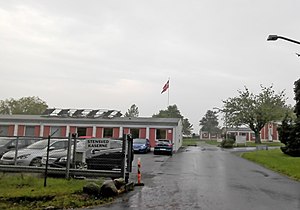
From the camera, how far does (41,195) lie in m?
10.2

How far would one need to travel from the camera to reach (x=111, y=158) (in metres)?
13.7

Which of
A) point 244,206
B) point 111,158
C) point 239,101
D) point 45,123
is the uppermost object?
point 239,101

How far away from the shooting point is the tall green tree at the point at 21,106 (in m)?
83.5

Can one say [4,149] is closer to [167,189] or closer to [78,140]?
[78,140]

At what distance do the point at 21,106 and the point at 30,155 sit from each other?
73.5m

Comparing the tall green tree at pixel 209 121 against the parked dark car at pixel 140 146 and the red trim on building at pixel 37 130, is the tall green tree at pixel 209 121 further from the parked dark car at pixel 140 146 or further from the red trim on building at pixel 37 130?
the parked dark car at pixel 140 146

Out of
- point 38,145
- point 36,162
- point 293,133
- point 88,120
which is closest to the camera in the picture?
point 36,162

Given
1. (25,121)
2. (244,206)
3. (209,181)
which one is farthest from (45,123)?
(244,206)

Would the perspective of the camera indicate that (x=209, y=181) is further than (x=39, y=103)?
No

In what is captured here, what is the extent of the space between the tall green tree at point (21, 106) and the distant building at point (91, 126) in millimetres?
36045

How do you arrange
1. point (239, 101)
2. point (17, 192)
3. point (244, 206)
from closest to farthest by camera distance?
point (244, 206), point (17, 192), point (239, 101)

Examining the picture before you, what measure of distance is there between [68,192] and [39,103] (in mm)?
79105

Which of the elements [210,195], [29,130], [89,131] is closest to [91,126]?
[89,131]

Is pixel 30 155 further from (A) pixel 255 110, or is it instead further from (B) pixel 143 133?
(A) pixel 255 110
